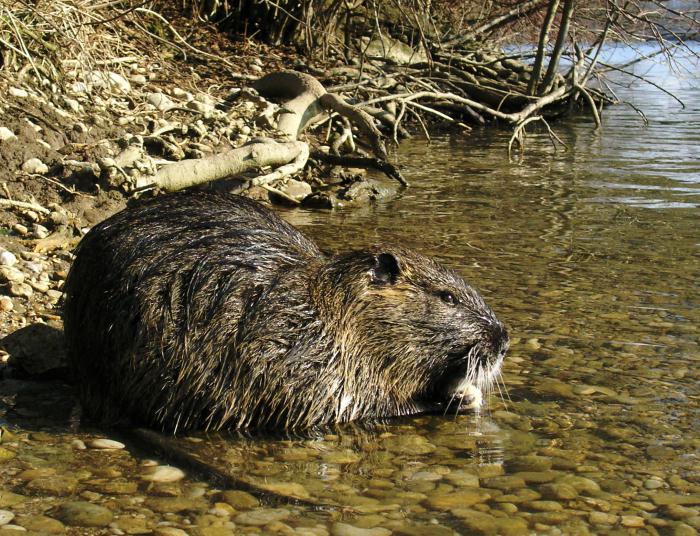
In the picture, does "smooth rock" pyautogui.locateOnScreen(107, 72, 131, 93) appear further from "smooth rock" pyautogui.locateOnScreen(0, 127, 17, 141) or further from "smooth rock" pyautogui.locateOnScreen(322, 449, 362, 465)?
"smooth rock" pyautogui.locateOnScreen(322, 449, 362, 465)

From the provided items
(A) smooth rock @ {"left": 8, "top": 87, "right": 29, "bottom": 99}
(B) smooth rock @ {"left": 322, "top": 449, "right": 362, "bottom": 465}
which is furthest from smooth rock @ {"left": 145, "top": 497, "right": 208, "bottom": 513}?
(A) smooth rock @ {"left": 8, "top": 87, "right": 29, "bottom": 99}

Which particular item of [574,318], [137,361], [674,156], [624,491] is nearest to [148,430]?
[137,361]

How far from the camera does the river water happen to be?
288 cm

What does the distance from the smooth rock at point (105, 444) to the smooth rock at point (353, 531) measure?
3.15ft

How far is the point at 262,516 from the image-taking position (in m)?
2.86

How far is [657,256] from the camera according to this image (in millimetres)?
6461

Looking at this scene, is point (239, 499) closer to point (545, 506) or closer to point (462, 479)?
point (462, 479)

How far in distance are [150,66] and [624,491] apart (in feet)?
28.8

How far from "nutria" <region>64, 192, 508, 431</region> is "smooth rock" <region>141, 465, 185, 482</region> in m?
0.34

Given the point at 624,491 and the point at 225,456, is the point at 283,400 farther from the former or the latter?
the point at 624,491

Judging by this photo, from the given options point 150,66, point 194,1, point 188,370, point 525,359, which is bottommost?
point 188,370

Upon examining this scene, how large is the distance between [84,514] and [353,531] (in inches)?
31.2

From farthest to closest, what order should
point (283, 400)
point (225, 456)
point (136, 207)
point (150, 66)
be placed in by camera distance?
point (150, 66)
point (136, 207)
point (283, 400)
point (225, 456)

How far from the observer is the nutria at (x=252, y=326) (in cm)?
348
